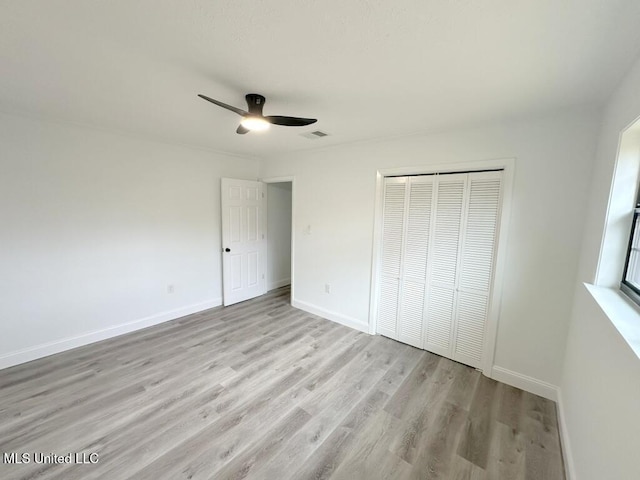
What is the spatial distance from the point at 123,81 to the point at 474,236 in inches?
125

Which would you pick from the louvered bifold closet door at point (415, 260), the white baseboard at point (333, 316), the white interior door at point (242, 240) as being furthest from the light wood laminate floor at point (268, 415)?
the white interior door at point (242, 240)

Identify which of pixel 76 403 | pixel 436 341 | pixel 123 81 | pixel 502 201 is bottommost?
pixel 76 403

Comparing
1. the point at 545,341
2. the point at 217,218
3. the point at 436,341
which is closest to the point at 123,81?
the point at 217,218

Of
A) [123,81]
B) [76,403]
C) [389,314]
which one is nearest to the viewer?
[123,81]

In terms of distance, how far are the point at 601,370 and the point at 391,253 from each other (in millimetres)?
2019

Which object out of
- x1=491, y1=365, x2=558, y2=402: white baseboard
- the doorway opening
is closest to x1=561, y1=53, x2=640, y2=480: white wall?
x1=491, y1=365, x2=558, y2=402: white baseboard

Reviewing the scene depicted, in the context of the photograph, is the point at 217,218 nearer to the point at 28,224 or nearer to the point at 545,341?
the point at 28,224

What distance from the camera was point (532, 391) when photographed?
239cm

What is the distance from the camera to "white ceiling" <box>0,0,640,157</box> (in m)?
1.13

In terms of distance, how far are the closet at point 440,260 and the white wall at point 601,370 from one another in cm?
68

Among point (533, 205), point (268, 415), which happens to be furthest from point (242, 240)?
point (533, 205)

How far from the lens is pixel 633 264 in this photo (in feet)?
5.04

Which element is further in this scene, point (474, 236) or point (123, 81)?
point (474, 236)

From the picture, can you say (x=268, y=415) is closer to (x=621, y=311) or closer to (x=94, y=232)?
(x=621, y=311)
